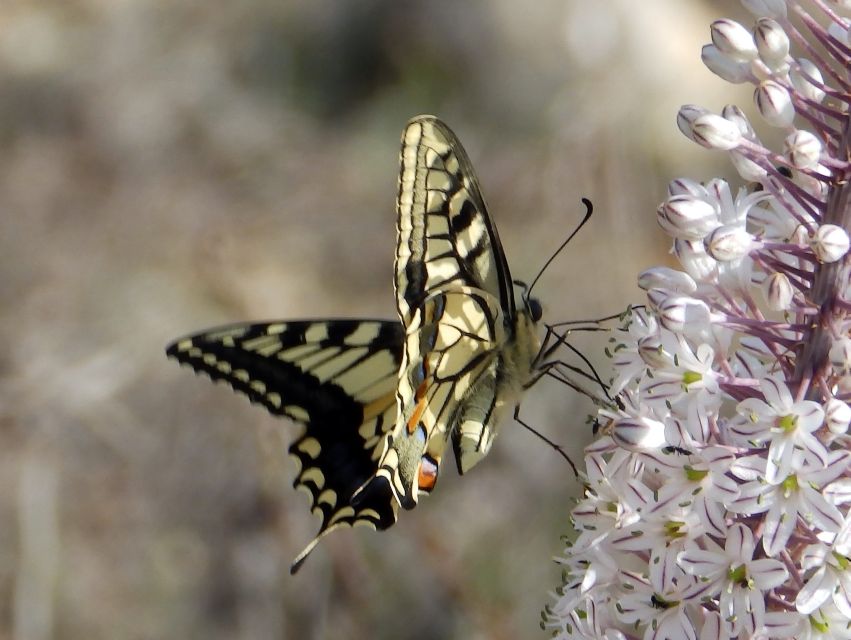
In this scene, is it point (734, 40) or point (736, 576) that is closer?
point (736, 576)

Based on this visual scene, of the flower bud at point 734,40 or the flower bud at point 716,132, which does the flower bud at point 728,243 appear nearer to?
the flower bud at point 716,132

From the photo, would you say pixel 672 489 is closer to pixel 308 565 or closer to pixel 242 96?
pixel 308 565

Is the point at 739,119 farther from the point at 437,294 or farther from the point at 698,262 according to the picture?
the point at 437,294

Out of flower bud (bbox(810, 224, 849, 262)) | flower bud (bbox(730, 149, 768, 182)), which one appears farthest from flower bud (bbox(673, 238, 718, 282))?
flower bud (bbox(810, 224, 849, 262))

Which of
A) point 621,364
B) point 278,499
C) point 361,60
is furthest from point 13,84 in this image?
point 621,364

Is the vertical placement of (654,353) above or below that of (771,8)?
below

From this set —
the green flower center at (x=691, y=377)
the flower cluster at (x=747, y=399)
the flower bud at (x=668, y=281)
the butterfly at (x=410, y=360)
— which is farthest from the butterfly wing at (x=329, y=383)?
the green flower center at (x=691, y=377)

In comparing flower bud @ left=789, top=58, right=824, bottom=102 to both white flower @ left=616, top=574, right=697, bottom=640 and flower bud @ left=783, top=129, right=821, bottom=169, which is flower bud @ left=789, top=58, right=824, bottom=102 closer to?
flower bud @ left=783, top=129, right=821, bottom=169

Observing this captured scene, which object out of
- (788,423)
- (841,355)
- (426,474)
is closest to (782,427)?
(788,423)
